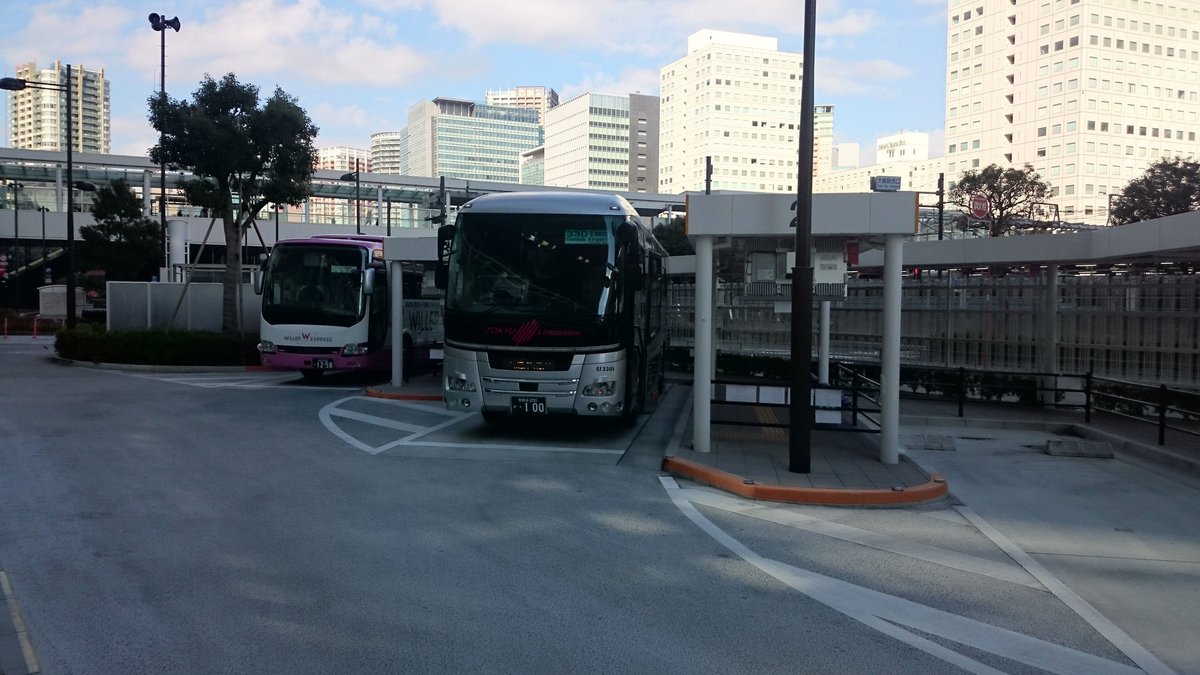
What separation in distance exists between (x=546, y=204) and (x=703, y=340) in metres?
3.17

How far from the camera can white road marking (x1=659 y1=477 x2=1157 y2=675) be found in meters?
5.65

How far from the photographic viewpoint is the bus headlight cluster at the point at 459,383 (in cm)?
1334

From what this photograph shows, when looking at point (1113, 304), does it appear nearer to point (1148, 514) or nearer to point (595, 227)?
point (1148, 514)

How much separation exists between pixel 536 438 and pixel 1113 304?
11.0 m

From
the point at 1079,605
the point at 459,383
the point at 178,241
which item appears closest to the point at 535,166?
the point at 178,241

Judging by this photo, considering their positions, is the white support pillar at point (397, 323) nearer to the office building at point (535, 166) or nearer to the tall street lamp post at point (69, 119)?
the tall street lamp post at point (69, 119)

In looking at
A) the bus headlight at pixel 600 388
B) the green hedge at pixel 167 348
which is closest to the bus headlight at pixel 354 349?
the green hedge at pixel 167 348

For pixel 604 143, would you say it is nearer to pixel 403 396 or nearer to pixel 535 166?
pixel 535 166

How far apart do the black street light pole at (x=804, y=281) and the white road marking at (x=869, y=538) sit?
141 centimetres

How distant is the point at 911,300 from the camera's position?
797 inches

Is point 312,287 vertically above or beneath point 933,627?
above

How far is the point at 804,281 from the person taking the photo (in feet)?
36.1

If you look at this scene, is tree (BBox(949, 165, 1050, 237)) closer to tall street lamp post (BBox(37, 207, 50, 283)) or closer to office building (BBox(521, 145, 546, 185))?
tall street lamp post (BBox(37, 207, 50, 283))

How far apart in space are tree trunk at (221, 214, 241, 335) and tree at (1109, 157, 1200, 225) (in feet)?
128
